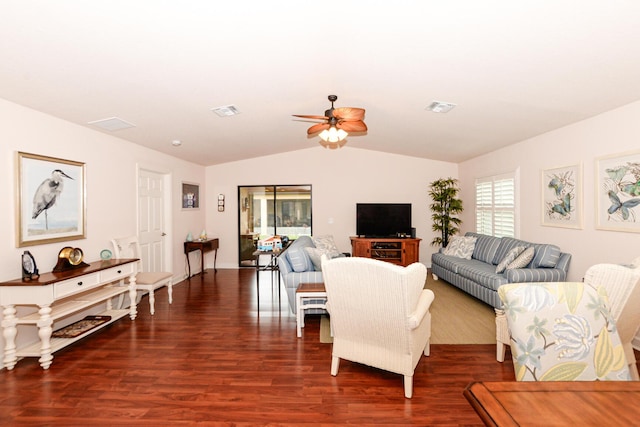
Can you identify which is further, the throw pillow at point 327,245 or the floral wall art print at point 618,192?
the throw pillow at point 327,245

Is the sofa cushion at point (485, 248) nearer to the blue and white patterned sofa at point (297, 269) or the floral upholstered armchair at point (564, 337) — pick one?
the blue and white patterned sofa at point (297, 269)

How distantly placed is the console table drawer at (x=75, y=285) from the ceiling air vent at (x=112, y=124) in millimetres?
1816

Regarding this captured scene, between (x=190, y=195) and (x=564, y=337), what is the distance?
6.98 meters

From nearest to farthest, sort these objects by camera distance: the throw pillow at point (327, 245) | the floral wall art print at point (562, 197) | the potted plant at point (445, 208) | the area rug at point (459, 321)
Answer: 1. the area rug at point (459, 321)
2. the floral wall art print at point (562, 197)
3. the throw pillow at point (327, 245)
4. the potted plant at point (445, 208)

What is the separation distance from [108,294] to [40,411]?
64.2 inches

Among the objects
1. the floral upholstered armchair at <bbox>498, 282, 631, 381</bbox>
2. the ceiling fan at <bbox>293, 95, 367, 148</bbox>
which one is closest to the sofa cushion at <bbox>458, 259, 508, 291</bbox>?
the ceiling fan at <bbox>293, 95, 367, 148</bbox>

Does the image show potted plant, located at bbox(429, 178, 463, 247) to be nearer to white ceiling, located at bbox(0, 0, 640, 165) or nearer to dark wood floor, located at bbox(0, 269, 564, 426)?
white ceiling, located at bbox(0, 0, 640, 165)

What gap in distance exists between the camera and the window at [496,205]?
18.5 ft

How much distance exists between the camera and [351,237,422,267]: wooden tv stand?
7.22m

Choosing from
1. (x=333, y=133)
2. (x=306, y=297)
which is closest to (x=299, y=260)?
(x=306, y=297)

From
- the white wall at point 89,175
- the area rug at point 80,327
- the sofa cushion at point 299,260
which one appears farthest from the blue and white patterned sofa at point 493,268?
the white wall at point 89,175

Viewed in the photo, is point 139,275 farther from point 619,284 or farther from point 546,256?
point 546,256

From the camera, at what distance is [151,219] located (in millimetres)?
5797

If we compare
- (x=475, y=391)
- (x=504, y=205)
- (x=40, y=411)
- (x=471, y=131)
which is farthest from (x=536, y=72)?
(x=40, y=411)
